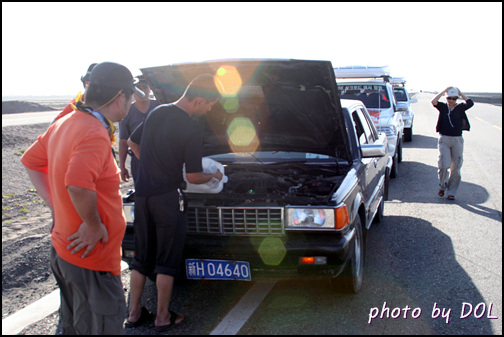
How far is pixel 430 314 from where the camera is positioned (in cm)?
393

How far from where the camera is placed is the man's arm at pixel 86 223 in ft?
7.75

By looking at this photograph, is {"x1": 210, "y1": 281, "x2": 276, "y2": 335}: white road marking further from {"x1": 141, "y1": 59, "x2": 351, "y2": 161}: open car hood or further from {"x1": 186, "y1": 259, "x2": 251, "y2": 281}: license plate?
{"x1": 141, "y1": 59, "x2": 351, "y2": 161}: open car hood

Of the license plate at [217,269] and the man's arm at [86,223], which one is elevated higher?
the man's arm at [86,223]

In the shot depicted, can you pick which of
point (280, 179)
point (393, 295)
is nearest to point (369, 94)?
point (280, 179)

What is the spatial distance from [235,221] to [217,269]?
0.40 m

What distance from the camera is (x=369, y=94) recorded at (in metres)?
12.9

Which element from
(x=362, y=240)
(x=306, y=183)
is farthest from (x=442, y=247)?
(x=306, y=183)

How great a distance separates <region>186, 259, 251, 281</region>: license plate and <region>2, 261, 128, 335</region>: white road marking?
1145mm

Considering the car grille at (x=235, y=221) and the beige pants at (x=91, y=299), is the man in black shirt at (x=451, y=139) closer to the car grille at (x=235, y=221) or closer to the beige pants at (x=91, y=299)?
the car grille at (x=235, y=221)

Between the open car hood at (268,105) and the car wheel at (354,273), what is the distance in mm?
1015

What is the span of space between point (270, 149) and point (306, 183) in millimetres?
944

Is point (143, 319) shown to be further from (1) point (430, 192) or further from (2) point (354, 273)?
(1) point (430, 192)

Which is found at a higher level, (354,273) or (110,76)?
(110,76)

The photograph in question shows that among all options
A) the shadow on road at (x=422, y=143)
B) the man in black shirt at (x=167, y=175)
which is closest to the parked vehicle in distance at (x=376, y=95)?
the shadow on road at (x=422, y=143)
